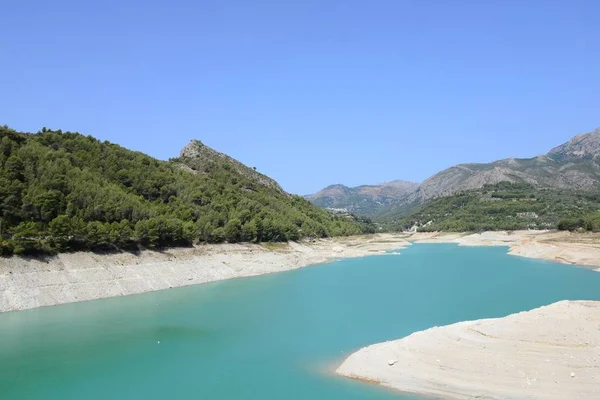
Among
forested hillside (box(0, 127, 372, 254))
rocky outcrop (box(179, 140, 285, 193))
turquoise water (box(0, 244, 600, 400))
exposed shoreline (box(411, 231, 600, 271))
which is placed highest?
rocky outcrop (box(179, 140, 285, 193))

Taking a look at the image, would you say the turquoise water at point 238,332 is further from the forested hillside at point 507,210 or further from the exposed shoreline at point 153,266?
the forested hillside at point 507,210

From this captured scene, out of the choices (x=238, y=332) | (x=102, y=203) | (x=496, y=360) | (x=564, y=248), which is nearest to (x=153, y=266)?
(x=102, y=203)

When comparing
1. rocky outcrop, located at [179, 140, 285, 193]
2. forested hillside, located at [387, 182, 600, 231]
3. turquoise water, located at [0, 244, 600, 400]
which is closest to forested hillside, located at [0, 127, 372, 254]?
turquoise water, located at [0, 244, 600, 400]

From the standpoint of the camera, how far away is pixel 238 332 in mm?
29734

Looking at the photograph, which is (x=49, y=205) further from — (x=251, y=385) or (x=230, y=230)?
(x=251, y=385)

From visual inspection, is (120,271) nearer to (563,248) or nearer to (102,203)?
(102,203)

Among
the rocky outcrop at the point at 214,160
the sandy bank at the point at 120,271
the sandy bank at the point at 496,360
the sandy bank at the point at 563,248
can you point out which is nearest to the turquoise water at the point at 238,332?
the sandy bank at the point at 496,360

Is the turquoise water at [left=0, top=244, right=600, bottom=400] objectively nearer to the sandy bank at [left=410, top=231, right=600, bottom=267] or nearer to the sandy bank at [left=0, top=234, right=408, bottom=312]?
the sandy bank at [left=0, top=234, right=408, bottom=312]

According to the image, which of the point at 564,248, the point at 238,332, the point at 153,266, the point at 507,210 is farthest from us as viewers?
the point at 507,210

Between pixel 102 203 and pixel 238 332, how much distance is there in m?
29.8

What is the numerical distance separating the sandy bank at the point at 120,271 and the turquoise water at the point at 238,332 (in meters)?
1.56

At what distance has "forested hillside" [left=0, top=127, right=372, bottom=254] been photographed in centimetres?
4403

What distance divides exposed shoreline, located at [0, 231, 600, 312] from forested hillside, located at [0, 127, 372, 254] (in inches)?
68.2

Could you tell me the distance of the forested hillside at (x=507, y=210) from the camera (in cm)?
13388
